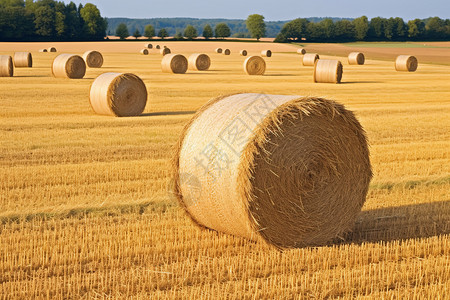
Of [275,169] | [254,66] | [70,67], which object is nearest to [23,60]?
[70,67]

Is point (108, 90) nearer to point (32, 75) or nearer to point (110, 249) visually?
point (110, 249)

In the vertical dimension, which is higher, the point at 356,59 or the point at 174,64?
the point at 174,64

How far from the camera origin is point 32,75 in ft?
99.7

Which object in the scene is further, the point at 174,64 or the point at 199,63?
the point at 199,63

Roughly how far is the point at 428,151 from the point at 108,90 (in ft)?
25.8

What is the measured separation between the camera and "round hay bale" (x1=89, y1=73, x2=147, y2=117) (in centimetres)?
1673

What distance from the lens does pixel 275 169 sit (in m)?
6.82

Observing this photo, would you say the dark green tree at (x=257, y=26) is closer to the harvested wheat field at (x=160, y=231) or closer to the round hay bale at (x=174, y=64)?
the round hay bale at (x=174, y=64)

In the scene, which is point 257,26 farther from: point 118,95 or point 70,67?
point 118,95

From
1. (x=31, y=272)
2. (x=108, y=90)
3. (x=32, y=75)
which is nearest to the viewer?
(x=31, y=272)

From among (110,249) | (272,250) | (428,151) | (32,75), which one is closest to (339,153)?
(272,250)

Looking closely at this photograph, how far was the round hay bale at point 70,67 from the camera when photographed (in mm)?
28078

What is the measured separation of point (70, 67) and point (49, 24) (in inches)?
2422

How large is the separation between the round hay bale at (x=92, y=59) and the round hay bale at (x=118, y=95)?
1991 cm
